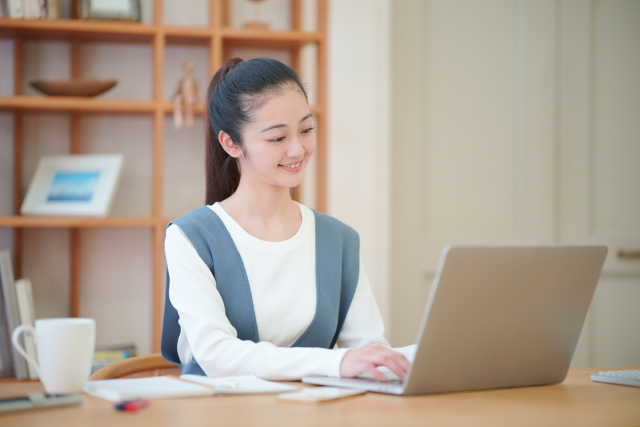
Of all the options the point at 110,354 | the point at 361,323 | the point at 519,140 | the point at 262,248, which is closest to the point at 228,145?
the point at 262,248

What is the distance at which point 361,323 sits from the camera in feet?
4.71

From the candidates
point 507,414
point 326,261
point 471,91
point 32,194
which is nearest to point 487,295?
point 507,414

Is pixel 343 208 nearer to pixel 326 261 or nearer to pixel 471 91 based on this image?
pixel 471 91

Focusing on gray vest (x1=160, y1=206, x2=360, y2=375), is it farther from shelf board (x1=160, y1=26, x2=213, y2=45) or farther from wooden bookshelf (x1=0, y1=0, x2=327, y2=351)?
shelf board (x1=160, y1=26, x2=213, y2=45)

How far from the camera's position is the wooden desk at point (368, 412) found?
0.75 meters

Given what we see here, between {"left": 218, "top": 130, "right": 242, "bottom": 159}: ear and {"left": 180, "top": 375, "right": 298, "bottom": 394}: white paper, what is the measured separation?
0.64 metres

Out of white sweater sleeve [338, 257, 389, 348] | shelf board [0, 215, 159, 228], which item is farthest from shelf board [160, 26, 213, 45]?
white sweater sleeve [338, 257, 389, 348]

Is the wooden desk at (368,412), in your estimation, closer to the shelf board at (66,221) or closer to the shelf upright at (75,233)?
the shelf board at (66,221)

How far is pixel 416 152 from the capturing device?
2.81 m

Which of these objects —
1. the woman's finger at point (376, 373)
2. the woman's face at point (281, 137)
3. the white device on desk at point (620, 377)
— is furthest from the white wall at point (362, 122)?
the woman's finger at point (376, 373)

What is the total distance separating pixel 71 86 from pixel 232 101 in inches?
43.2

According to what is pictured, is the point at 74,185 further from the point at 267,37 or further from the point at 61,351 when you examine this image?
the point at 61,351

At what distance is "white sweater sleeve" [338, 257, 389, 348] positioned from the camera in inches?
55.5

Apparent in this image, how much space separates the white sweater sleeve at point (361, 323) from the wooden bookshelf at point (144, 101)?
3.07 ft
